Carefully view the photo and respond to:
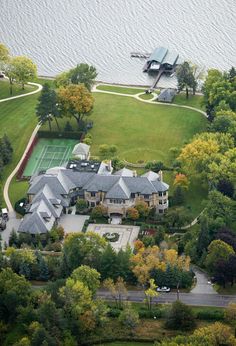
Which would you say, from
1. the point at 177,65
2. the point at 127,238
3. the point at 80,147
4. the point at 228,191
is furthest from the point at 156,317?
the point at 177,65

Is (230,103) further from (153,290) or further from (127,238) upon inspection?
(153,290)

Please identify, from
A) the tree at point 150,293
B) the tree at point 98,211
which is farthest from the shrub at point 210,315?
the tree at point 98,211

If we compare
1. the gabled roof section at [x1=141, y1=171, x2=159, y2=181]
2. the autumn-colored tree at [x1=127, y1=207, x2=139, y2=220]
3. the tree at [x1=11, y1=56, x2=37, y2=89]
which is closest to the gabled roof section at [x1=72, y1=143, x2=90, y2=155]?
the gabled roof section at [x1=141, y1=171, x2=159, y2=181]

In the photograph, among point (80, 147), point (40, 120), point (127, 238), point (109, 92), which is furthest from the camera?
point (109, 92)

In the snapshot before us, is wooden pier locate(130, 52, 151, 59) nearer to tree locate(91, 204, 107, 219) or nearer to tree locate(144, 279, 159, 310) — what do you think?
tree locate(91, 204, 107, 219)

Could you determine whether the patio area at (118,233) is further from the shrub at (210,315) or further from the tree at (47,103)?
the tree at (47,103)
